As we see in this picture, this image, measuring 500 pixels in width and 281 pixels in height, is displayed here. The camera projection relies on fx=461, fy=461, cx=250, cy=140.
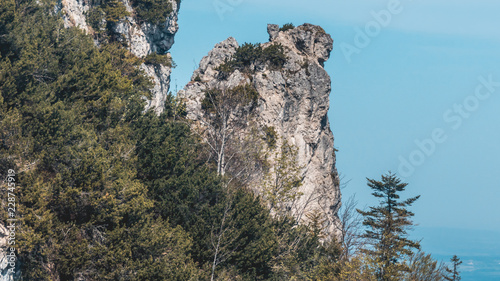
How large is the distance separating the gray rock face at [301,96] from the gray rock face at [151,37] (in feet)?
16.9

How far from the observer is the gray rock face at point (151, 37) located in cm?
5916

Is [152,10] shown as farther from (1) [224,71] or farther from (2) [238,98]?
(2) [238,98]

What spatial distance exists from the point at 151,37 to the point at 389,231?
47203 millimetres

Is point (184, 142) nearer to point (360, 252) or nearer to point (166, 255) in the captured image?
point (166, 255)

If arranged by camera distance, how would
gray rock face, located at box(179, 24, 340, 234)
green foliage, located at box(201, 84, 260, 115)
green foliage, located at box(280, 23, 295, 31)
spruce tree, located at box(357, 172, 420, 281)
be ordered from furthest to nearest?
green foliage, located at box(280, 23, 295, 31) < gray rock face, located at box(179, 24, 340, 234) < green foliage, located at box(201, 84, 260, 115) < spruce tree, located at box(357, 172, 420, 281)

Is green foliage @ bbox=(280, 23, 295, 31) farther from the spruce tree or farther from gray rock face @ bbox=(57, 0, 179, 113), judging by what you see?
the spruce tree

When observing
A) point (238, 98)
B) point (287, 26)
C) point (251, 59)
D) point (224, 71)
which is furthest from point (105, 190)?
point (287, 26)

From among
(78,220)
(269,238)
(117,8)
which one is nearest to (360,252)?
(269,238)

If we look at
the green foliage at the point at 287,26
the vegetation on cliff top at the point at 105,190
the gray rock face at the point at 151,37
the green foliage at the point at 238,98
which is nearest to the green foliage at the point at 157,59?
the gray rock face at the point at 151,37

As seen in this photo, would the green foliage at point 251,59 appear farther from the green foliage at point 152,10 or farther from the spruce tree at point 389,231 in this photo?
the spruce tree at point 389,231

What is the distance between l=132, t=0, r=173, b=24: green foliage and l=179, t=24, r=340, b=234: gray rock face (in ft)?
30.1

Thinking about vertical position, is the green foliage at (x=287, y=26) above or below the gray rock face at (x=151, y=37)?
above

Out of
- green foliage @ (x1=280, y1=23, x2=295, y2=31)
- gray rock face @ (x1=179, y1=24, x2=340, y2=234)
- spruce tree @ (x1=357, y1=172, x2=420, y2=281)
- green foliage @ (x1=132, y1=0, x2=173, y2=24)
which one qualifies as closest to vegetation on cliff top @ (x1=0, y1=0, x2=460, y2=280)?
spruce tree @ (x1=357, y1=172, x2=420, y2=281)

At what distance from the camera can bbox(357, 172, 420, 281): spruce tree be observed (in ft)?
103
